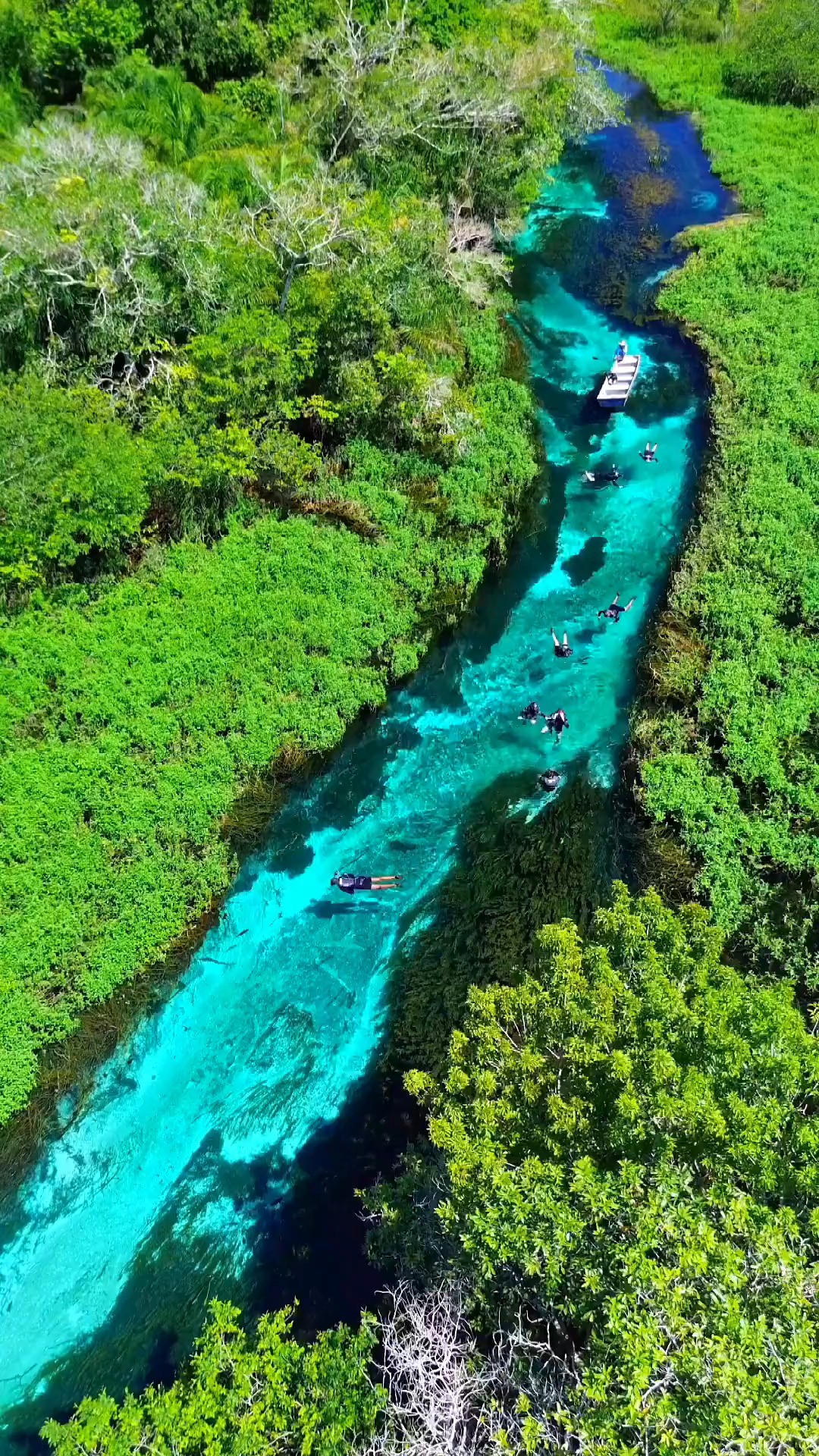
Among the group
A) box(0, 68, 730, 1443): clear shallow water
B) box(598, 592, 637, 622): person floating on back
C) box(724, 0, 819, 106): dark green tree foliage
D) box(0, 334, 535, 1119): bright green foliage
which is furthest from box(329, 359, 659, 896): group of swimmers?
box(724, 0, 819, 106): dark green tree foliage

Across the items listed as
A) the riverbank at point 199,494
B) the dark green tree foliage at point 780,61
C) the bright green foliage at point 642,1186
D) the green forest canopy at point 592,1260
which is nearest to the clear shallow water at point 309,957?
the riverbank at point 199,494

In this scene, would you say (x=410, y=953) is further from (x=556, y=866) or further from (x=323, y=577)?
(x=323, y=577)

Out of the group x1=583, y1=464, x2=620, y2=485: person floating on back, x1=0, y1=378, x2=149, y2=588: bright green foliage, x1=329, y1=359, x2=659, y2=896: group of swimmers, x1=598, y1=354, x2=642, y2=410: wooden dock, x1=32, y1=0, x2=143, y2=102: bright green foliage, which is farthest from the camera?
x1=32, y1=0, x2=143, y2=102: bright green foliage

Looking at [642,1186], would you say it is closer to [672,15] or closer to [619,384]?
[619,384]

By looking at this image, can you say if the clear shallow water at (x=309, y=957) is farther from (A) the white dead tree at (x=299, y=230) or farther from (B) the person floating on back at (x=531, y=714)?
(A) the white dead tree at (x=299, y=230)

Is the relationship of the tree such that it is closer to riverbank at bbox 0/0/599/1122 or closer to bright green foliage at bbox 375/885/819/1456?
riverbank at bbox 0/0/599/1122

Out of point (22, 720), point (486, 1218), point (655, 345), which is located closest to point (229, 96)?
point (655, 345)
